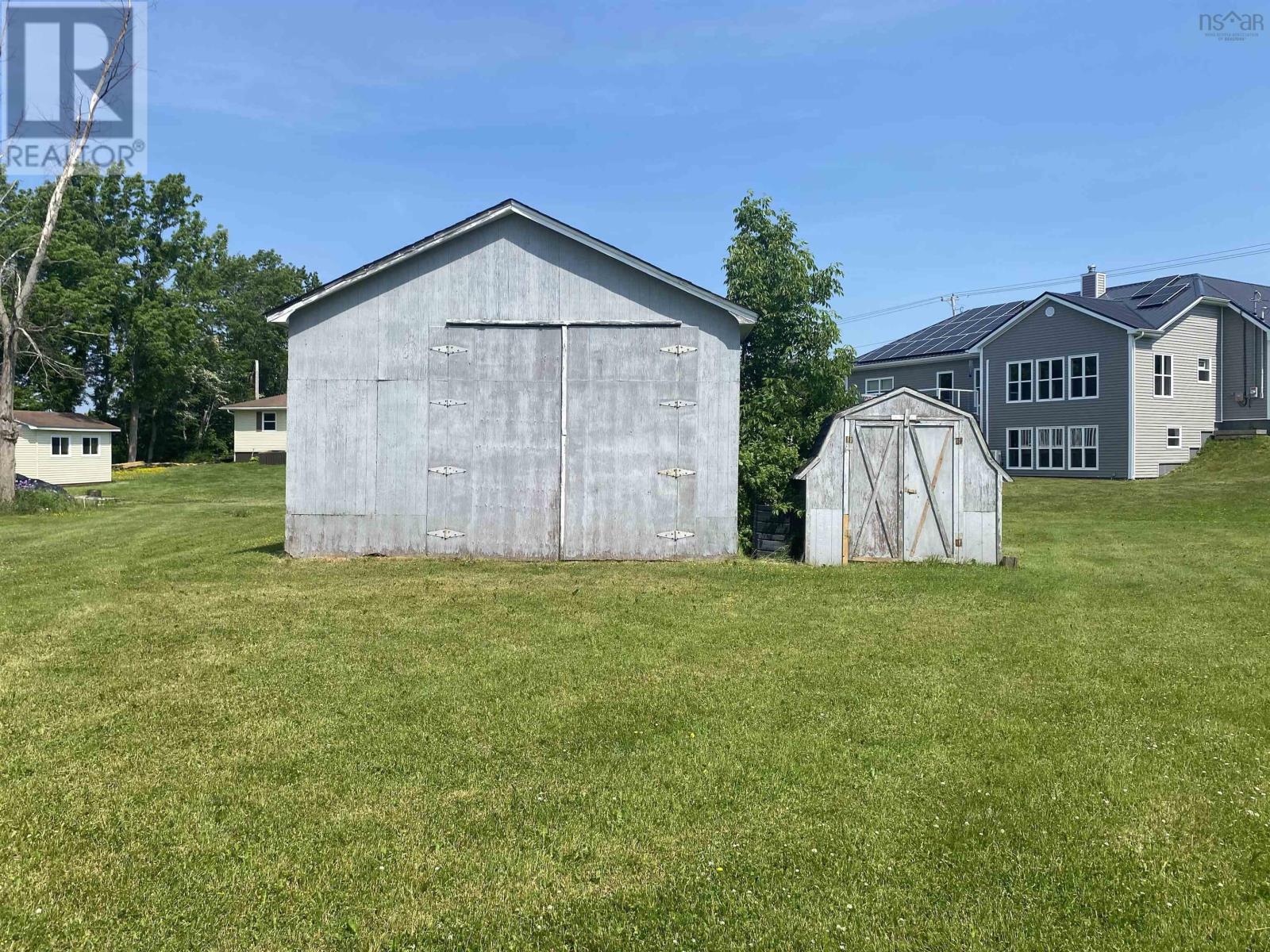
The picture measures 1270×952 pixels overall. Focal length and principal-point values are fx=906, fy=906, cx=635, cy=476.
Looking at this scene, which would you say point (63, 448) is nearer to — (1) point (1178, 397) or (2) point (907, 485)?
(2) point (907, 485)

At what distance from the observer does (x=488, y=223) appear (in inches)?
589

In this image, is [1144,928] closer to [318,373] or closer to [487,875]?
[487,875]

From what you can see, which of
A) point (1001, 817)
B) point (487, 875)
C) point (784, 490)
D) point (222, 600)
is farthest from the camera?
point (784, 490)

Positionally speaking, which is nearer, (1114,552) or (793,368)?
(1114,552)

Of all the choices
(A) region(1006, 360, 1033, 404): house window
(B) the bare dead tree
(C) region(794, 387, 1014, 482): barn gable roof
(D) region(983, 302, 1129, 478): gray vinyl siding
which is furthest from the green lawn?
(A) region(1006, 360, 1033, 404): house window

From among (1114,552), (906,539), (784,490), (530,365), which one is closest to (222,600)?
(530,365)

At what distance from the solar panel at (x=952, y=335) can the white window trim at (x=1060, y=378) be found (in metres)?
2.89

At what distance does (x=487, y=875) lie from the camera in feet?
13.6

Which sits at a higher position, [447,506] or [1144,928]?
[447,506]

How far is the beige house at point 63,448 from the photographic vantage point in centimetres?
3844

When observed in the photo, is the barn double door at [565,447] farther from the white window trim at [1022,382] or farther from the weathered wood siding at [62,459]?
the weathered wood siding at [62,459]

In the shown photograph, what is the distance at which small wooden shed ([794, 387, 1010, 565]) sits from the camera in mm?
14633

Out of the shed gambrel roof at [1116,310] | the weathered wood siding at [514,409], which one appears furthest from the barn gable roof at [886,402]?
the shed gambrel roof at [1116,310]

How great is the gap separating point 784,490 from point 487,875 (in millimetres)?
12227
